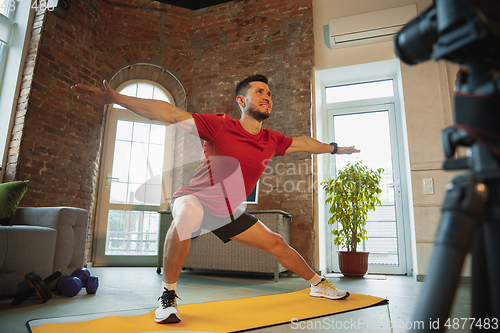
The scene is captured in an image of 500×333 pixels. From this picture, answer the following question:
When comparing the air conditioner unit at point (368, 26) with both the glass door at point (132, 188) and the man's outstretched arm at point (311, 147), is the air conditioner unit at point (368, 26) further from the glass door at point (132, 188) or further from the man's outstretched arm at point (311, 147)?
the glass door at point (132, 188)

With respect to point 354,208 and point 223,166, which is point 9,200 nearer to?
point 223,166

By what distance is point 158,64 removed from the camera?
15.7 feet

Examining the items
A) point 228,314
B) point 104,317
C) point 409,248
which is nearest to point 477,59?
point 228,314

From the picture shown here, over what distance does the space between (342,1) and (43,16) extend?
Answer: 3726mm

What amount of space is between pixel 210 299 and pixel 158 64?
3.70 m

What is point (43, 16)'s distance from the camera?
3.79 metres

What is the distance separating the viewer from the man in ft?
5.34

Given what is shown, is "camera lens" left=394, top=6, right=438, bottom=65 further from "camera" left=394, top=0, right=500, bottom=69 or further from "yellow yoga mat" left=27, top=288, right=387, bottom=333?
"yellow yoga mat" left=27, top=288, right=387, bottom=333

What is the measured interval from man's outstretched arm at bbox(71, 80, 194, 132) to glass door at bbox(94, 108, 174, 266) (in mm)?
3159

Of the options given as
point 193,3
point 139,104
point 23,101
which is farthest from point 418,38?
point 193,3

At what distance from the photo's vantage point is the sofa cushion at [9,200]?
103 inches

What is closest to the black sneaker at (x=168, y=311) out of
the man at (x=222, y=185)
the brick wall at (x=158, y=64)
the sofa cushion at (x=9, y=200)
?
the man at (x=222, y=185)

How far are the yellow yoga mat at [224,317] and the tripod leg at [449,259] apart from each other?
3.52 feet

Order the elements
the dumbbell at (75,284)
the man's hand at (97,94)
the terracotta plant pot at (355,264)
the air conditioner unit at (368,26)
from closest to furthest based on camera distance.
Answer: the man's hand at (97,94)
the dumbbell at (75,284)
the terracotta plant pot at (355,264)
the air conditioner unit at (368,26)
